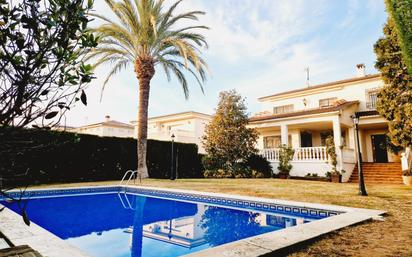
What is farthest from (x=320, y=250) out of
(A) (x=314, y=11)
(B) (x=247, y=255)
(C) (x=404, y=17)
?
(A) (x=314, y=11)

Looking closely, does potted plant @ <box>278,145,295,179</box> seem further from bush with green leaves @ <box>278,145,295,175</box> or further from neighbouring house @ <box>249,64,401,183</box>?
neighbouring house @ <box>249,64,401,183</box>

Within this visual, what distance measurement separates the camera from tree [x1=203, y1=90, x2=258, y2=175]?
1973cm

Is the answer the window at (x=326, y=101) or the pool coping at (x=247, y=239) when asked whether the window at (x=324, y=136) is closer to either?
the window at (x=326, y=101)

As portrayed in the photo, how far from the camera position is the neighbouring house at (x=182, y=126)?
3041cm

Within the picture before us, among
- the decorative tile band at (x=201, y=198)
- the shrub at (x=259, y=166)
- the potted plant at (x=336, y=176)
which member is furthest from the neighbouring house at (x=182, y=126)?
the decorative tile band at (x=201, y=198)

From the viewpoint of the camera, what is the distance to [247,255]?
3139mm

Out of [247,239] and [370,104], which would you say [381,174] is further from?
[247,239]

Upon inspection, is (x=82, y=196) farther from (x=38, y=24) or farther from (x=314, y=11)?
(x=314, y=11)

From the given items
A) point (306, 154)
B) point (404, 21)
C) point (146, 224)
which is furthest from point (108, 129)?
point (404, 21)

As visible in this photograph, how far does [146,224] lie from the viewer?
7055 mm

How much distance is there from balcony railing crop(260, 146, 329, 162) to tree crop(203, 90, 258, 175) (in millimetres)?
1375

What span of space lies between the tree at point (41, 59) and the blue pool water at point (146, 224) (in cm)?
361

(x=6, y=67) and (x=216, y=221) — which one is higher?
(x=6, y=67)

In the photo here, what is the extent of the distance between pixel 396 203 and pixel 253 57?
13737mm
